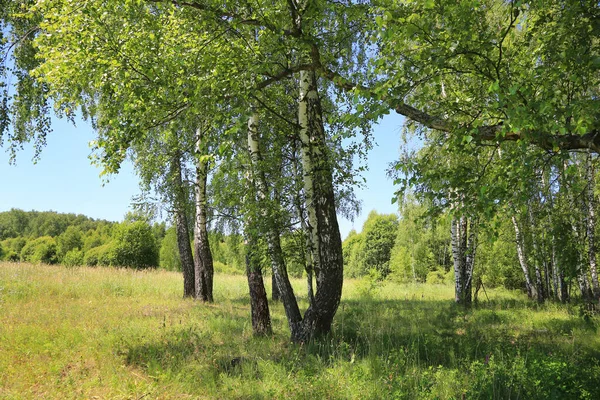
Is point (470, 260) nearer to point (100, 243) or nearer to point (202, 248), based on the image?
point (202, 248)

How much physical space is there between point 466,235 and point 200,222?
8442 mm

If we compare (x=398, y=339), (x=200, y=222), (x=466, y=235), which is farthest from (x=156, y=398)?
(x=466, y=235)

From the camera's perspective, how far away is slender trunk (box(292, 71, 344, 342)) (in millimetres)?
6000

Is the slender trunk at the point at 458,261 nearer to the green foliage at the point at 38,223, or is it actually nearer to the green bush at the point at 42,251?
the green bush at the point at 42,251

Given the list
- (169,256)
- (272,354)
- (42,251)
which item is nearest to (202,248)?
(272,354)

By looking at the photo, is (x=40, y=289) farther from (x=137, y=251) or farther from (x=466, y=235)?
(x=137, y=251)

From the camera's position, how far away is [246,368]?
509cm

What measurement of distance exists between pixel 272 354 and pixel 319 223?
2122 mm

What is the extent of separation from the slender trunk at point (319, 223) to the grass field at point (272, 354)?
15.8 inches

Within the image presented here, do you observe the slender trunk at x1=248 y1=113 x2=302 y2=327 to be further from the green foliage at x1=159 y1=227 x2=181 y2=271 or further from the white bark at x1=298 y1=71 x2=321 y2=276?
the green foliage at x1=159 y1=227 x2=181 y2=271

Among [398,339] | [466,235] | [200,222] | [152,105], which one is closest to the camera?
[152,105]

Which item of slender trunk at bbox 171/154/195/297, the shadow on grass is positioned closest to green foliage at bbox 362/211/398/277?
slender trunk at bbox 171/154/195/297

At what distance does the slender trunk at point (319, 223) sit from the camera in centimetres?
600

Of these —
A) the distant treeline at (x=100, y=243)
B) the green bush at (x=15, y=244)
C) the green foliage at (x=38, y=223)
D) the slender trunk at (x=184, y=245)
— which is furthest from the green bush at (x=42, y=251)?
the slender trunk at (x=184, y=245)
